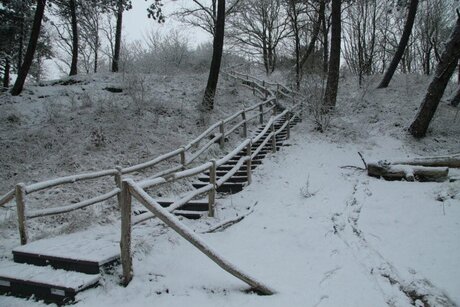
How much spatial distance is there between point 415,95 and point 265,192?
12.6 m

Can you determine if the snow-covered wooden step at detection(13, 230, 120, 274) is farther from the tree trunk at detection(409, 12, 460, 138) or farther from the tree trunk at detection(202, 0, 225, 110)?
the tree trunk at detection(409, 12, 460, 138)

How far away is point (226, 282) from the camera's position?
12.3ft

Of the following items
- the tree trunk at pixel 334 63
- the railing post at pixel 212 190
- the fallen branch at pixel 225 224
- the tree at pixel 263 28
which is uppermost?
the tree at pixel 263 28

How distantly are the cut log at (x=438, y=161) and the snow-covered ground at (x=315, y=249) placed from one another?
3.08ft

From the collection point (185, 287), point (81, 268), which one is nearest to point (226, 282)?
point (185, 287)

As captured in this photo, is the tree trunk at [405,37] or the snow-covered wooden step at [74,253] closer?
the snow-covered wooden step at [74,253]

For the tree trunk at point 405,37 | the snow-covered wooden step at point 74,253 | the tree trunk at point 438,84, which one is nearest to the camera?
the snow-covered wooden step at point 74,253

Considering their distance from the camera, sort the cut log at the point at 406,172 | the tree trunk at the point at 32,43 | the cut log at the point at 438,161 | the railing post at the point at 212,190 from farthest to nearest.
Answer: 1. the tree trunk at the point at 32,43
2. the cut log at the point at 438,161
3. the cut log at the point at 406,172
4. the railing post at the point at 212,190

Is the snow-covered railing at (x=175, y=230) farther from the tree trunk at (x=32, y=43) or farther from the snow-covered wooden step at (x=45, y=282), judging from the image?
the tree trunk at (x=32, y=43)

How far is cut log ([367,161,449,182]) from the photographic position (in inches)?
272

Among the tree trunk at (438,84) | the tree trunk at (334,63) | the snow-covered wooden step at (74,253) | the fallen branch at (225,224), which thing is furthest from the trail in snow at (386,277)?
the tree trunk at (334,63)

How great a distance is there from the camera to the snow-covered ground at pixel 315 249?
3486 mm

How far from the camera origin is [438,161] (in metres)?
7.59

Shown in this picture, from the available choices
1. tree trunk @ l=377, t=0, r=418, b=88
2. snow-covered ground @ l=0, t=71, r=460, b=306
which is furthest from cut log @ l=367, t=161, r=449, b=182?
tree trunk @ l=377, t=0, r=418, b=88
